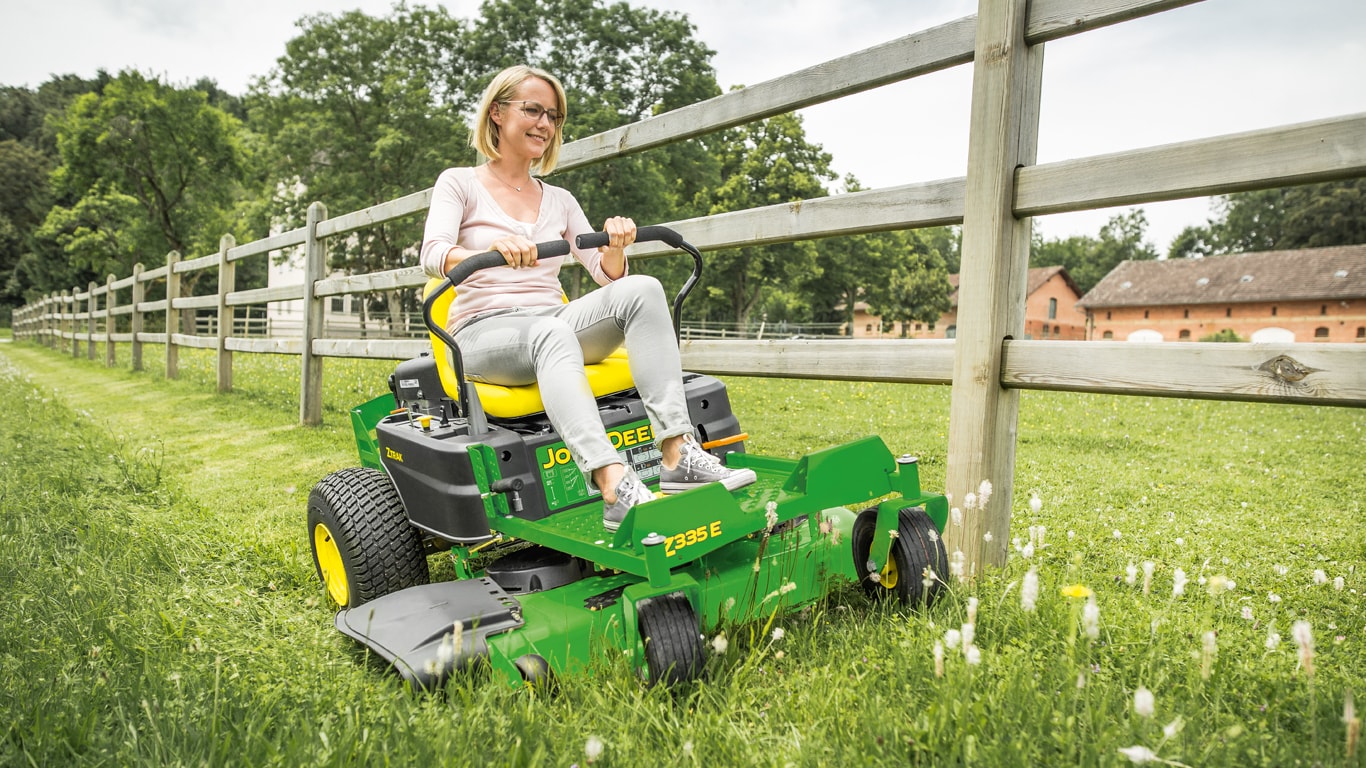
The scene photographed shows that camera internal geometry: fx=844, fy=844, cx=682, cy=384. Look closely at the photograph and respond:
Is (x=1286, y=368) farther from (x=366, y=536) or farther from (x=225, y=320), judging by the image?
(x=225, y=320)

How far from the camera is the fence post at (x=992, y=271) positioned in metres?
2.38

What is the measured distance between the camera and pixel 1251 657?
1.94 metres

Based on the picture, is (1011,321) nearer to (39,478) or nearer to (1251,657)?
(1251,657)

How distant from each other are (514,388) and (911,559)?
1199mm

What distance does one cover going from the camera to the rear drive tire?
241cm

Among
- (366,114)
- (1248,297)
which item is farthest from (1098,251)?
(366,114)

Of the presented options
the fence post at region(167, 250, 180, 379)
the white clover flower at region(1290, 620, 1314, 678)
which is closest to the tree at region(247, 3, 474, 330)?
the fence post at region(167, 250, 180, 379)

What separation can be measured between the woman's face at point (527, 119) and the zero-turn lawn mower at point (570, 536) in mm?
522

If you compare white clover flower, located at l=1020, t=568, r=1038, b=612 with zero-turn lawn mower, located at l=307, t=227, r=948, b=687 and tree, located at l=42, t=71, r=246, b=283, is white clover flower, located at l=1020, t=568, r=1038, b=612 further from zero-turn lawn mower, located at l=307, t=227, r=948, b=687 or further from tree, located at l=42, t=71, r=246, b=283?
tree, located at l=42, t=71, r=246, b=283

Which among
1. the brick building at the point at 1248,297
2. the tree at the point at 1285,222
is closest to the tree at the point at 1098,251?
the tree at the point at 1285,222

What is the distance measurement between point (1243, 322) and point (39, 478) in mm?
60193

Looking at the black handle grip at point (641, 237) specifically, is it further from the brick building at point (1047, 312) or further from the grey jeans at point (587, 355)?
the brick building at point (1047, 312)

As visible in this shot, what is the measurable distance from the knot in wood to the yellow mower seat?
5.35 feet

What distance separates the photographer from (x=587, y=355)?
2.53m
